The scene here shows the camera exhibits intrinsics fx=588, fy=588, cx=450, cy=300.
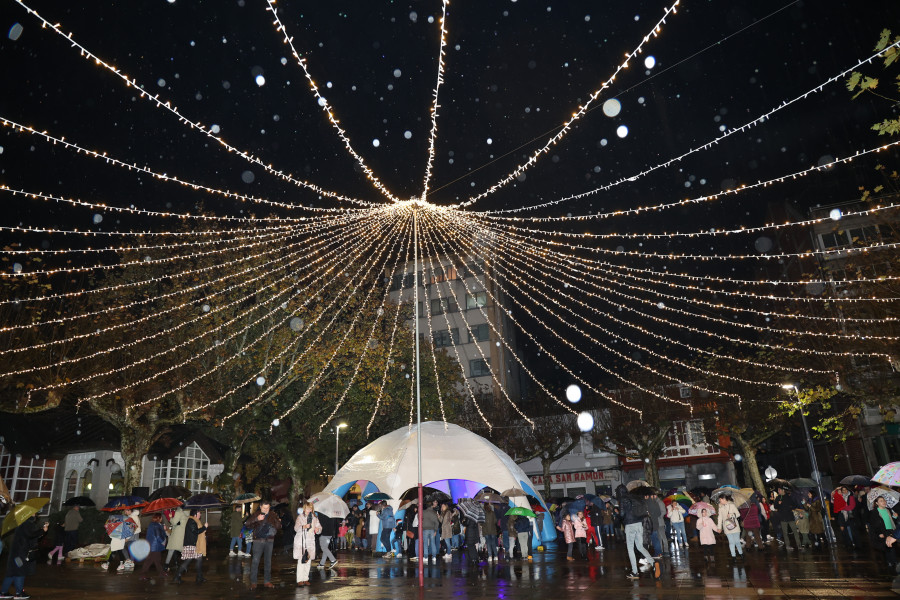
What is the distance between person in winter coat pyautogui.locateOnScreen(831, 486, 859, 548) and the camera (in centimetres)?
1584

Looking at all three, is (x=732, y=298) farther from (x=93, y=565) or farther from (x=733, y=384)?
(x=93, y=565)

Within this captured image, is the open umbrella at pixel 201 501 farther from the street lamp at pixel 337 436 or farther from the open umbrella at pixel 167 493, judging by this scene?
the street lamp at pixel 337 436

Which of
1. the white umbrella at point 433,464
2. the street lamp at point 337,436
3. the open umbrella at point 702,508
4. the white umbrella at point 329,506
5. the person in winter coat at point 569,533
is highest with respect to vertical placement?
the street lamp at point 337,436

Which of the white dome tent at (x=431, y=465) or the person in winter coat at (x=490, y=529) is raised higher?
the white dome tent at (x=431, y=465)

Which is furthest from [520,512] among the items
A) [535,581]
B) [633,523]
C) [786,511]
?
[786,511]

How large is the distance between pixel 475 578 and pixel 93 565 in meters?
11.9

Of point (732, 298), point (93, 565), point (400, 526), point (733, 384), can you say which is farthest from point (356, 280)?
point (733, 384)

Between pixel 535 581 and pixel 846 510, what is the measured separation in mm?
9978

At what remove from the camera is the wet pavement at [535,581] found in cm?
984

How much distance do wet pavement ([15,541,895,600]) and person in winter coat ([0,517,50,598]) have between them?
0.71 metres

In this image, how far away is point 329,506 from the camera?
16.1 m

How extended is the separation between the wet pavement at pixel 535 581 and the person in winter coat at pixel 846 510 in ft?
2.51

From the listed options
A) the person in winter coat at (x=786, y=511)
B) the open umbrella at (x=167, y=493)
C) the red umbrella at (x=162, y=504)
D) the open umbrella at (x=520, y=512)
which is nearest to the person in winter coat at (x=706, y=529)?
the person in winter coat at (x=786, y=511)

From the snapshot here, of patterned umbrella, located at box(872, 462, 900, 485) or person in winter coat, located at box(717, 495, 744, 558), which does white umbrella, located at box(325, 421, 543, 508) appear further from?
patterned umbrella, located at box(872, 462, 900, 485)
